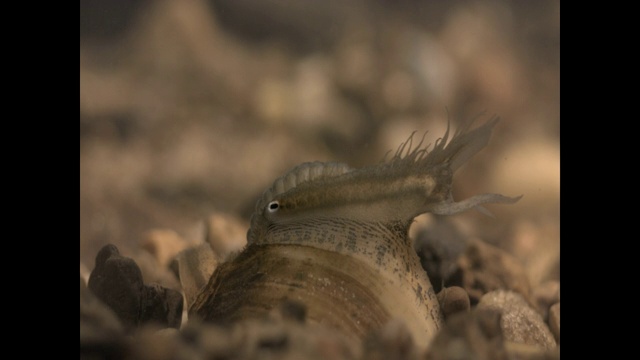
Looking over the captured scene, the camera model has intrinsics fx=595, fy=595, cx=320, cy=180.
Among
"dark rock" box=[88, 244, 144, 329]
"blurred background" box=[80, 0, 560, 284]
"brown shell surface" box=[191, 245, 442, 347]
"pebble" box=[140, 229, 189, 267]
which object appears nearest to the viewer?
"brown shell surface" box=[191, 245, 442, 347]

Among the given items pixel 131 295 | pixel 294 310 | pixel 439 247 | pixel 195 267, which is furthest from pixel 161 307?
pixel 439 247

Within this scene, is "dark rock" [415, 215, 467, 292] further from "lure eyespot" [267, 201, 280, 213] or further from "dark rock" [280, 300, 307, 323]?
"dark rock" [280, 300, 307, 323]

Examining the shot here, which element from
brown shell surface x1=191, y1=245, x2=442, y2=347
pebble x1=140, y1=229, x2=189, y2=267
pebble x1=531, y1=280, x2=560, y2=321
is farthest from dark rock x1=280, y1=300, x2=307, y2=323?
pebble x1=531, y1=280, x2=560, y2=321

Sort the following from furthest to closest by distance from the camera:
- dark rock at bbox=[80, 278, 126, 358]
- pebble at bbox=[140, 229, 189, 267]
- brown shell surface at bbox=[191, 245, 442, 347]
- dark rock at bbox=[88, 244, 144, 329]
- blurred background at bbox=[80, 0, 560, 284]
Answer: pebble at bbox=[140, 229, 189, 267]
blurred background at bbox=[80, 0, 560, 284]
dark rock at bbox=[88, 244, 144, 329]
brown shell surface at bbox=[191, 245, 442, 347]
dark rock at bbox=[80, 278, 126, 358]

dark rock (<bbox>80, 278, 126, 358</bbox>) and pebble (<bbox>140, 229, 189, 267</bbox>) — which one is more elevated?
pebble (<bbox>140, 229, 189, 267</bbox>)

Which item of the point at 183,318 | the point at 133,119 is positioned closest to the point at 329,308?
the point at 183,318

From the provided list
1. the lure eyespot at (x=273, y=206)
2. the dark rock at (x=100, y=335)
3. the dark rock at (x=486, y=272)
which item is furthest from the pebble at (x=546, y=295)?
the dark rock at (x=100, y=335)

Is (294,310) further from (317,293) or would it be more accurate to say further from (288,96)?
(288,96)
